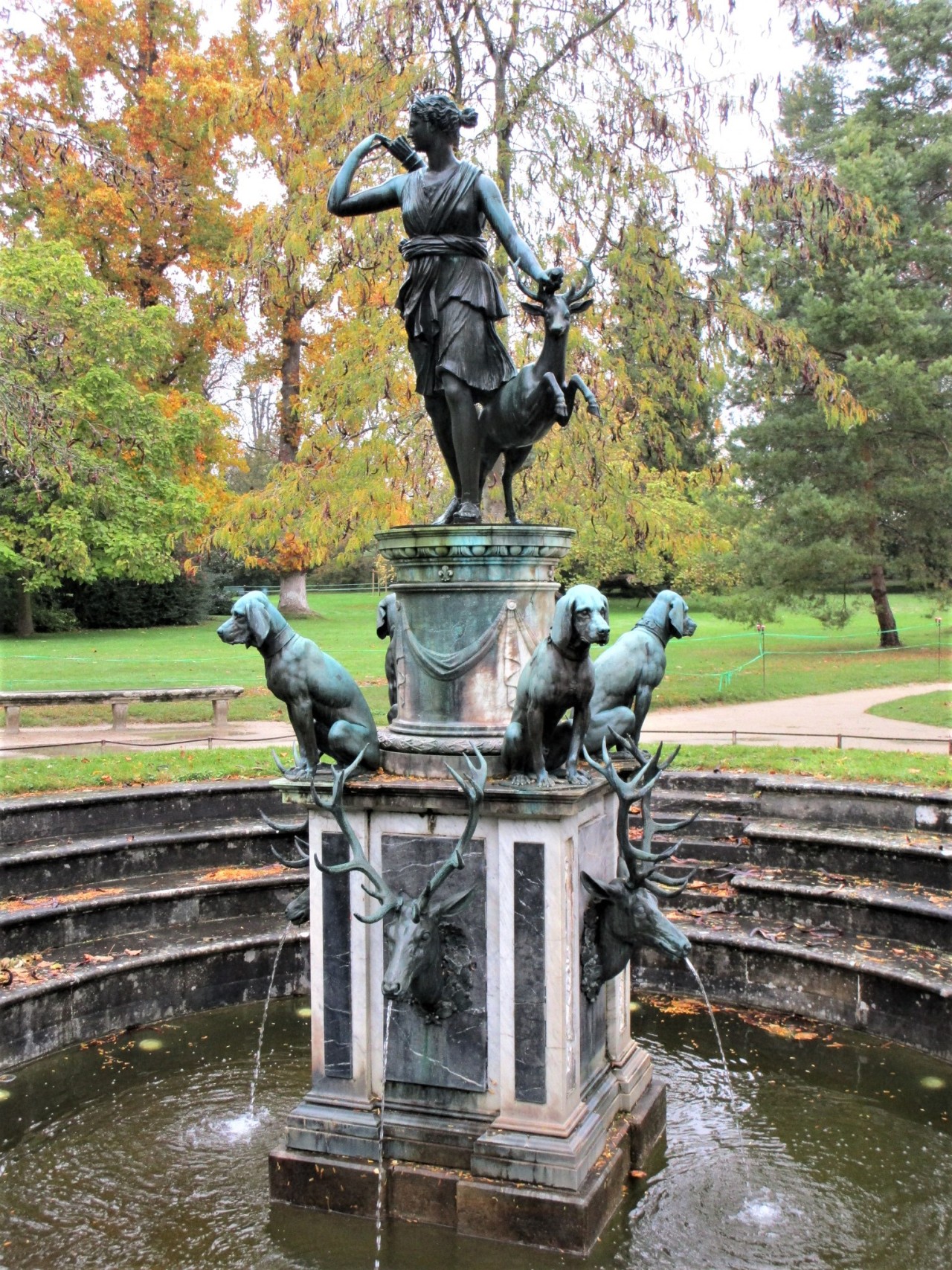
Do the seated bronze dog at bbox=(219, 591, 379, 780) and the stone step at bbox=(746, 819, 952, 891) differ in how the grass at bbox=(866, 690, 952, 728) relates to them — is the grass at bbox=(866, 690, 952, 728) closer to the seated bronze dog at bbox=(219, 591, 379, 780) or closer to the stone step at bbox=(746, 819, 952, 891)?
the stone step at bbox=(746, 819, 952, 891)

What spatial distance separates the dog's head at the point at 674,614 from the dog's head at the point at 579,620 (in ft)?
5.71

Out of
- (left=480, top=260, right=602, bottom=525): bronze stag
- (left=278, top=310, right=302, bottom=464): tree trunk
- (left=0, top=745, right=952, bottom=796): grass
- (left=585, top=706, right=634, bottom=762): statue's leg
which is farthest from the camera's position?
(left=278, top=310, right=302, bottom=464): tree trunk

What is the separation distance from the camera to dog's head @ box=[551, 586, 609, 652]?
4848 millimetres

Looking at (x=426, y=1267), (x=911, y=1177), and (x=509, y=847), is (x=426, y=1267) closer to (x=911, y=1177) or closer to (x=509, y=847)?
(x=509, y=847)

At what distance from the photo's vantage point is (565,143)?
13086mm

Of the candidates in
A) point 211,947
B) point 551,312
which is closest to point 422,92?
point 551,312

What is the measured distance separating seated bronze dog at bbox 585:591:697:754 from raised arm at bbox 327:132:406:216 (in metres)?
2.55

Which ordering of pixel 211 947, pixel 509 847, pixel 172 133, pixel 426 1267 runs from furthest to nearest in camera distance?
pixel 172 133, pixel 211 947, pixel 509 847, pixel 426 1267

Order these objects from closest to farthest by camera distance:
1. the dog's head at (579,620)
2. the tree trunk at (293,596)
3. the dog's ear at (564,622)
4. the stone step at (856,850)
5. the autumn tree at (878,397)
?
the dog's head at (579,620)
the dog's ear at (564,622)
the stone step at (856,850)
the autumn tree at (878,397)
the tree trunk at (293,596)

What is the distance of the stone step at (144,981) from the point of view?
7.07 meters

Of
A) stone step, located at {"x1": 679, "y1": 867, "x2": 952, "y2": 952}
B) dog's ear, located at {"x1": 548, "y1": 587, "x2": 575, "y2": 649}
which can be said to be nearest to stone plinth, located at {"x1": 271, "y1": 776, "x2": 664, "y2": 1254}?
dog's ear, located at {"x1": 548, "y1": 587, "x2": 575, "y2": 649}

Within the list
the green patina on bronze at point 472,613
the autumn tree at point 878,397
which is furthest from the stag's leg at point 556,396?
the autumn tree at point 878,397

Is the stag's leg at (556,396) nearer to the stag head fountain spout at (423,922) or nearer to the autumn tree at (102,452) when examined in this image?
the stag head fountain spout at (423,922)

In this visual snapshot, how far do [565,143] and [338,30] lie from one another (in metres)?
2.84
